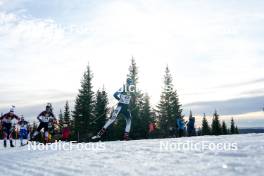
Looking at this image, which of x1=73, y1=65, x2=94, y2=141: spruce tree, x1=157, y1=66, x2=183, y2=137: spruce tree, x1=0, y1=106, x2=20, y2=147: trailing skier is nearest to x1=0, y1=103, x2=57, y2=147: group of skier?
x1=0, y1=106, x2=20, y2=147: trailing skier

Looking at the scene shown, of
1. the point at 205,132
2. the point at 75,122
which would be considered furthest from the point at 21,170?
the point at 205,132

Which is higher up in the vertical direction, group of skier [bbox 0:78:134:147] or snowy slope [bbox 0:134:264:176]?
group of skier [bbox 0:78:134:147]

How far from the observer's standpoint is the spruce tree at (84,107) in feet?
176

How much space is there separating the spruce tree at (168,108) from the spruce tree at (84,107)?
10808mm

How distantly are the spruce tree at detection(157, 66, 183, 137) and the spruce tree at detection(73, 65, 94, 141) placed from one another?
10.8m

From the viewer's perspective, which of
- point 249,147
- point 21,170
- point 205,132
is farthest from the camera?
point 205,132

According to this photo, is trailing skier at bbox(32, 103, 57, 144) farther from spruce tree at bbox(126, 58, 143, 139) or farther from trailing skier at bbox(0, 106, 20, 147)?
spruce tree at bbox(126, 58, 143, 139)

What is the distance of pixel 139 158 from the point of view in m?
8.36

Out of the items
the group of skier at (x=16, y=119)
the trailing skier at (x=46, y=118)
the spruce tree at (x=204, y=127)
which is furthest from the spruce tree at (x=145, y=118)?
the spruce tree at (x=204, y=127)

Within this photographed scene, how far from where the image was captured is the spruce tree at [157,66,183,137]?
56.0 meters

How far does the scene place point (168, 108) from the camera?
57.2 m

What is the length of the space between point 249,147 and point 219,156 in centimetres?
110

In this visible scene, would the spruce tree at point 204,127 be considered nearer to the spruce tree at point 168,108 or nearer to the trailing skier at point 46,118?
the spruce tree at point 168,108

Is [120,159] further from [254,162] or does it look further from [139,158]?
[254,162]
